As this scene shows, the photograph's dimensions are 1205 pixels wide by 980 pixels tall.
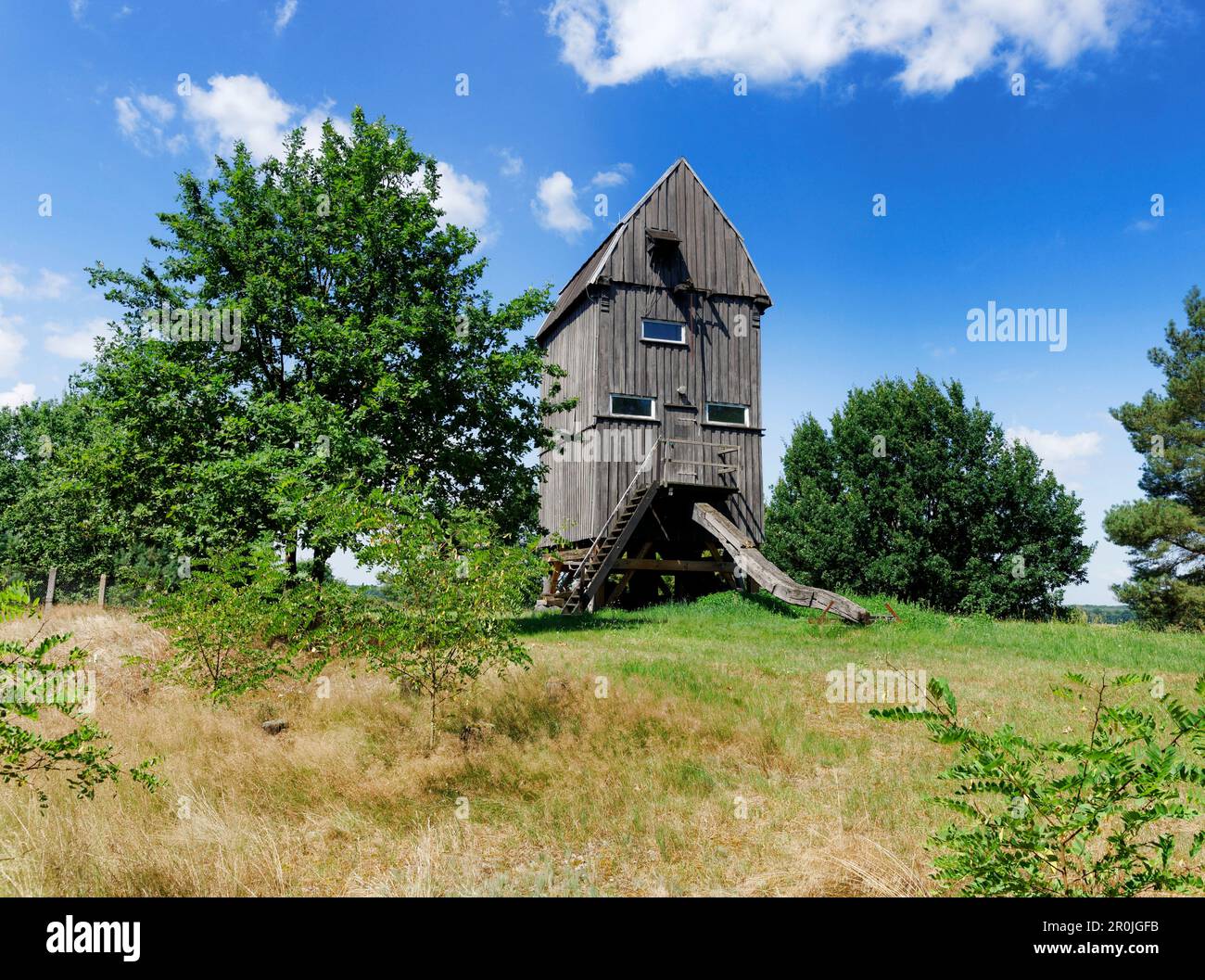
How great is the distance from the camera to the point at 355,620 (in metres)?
9.60

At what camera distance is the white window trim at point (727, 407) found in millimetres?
24734

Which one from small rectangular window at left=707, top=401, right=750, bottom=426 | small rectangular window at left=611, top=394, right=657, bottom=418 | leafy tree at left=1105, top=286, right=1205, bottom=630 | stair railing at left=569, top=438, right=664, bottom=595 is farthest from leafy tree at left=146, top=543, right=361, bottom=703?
leafy tree at left=1105, top=286, right=1205, bottom=630

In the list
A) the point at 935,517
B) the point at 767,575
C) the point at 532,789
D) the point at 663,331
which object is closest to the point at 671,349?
the point at 663,331

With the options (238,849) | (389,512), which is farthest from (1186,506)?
(238,849)

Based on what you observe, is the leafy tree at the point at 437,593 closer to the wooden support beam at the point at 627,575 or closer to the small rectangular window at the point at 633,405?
the small rectangular window at the point at 633,405

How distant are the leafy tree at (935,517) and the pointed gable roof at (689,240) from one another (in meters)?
10.2

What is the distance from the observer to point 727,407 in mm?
25094

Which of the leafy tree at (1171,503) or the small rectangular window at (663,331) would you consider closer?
the small rectangular window at (663,331)

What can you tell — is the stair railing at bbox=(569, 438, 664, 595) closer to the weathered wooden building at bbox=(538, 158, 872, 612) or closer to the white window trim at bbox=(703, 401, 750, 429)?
the weathered wooden building at bbox=(538, 158, 872, 612)

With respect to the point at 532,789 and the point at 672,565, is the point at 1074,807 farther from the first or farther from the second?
the point at 672,565

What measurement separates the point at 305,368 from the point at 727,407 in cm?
1320

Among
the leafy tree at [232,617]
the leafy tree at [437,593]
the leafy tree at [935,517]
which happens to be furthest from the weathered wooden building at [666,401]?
the leafy tree at [437,593]

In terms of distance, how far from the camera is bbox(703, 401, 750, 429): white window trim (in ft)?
81.1

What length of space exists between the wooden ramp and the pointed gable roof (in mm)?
7713
